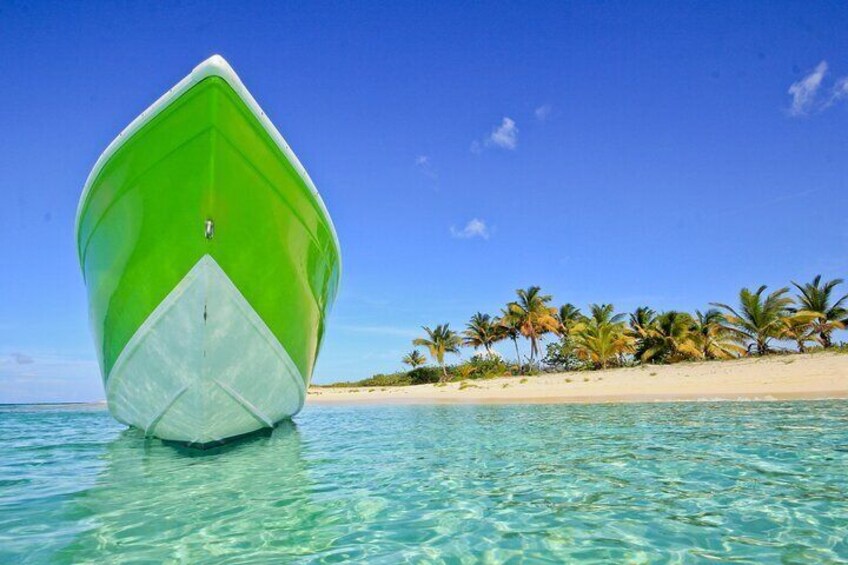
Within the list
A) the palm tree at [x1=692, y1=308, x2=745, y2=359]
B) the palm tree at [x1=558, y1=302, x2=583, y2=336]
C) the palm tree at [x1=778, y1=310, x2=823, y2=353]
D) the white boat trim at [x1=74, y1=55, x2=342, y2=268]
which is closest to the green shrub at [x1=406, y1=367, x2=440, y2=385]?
the palm tree at [x1=558, y1=302, x2=583, y2=336]

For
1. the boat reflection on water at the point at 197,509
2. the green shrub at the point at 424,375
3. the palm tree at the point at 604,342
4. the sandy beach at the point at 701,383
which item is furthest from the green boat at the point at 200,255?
the green shrub at the point at 424,375

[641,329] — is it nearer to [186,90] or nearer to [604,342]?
[604,342]

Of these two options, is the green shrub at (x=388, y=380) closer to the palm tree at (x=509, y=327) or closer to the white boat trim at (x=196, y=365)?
the palm tree at (x=509, y=327)

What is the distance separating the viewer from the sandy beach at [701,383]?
566 inches

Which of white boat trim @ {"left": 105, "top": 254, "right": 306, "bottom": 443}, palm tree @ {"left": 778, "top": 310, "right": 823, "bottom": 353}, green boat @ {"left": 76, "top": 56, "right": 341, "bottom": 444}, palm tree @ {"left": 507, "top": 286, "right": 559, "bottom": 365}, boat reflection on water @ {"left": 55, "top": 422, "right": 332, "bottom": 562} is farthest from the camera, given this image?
palm tree @ {"left": 507, "top": 286, "right": 559, "bottom": 365}

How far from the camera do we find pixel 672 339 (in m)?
26.6

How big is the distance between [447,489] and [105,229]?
4.46 metres

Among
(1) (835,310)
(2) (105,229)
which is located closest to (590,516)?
(2) (105,229)

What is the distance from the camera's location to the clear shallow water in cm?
257

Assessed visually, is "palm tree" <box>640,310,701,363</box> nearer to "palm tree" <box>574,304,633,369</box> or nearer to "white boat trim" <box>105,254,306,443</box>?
"palm tree" <box>574,304,633,369</box>

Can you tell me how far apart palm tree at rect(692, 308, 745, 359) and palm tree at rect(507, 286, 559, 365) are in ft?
32.9

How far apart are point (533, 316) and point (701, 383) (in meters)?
18.0

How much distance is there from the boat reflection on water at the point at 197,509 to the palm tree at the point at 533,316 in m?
31.1

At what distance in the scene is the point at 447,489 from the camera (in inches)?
155
